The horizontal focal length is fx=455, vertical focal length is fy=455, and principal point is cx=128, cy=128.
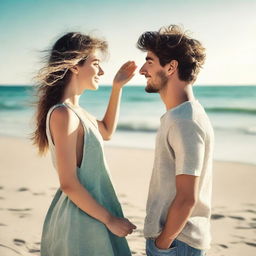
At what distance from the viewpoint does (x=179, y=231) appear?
223 centimetres

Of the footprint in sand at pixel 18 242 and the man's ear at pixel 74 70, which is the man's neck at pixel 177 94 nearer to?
the man's ear at pixel 74 70

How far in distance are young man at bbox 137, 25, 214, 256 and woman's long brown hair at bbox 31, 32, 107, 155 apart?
1.13ft

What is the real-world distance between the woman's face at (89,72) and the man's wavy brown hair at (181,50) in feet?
1.36

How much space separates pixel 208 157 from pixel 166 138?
0.82 ft

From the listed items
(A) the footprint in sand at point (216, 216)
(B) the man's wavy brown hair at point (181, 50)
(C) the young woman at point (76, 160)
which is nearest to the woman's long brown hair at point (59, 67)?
(C) the young woman at point (76, 160)

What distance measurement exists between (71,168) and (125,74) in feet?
3.03

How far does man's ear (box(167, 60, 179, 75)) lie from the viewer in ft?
8.04

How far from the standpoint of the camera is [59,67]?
2594 millimetres

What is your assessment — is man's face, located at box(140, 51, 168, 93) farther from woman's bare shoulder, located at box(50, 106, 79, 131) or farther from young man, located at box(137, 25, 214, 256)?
woman's bare shoulder, located at box(50, 106, 79, 131)

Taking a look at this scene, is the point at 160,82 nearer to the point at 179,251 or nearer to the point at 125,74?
the point at 125,74

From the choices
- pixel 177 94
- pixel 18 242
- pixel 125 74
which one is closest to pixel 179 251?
pixel 177 94

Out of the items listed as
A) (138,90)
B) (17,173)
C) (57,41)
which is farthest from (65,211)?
(138,90)

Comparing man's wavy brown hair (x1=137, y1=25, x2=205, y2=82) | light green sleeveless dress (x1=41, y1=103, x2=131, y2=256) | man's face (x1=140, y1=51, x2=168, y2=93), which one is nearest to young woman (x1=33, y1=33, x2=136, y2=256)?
light green sleeveless dress (x1=41, y1=103, x2=131, y2=256)

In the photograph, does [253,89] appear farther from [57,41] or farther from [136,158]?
[57,41]
